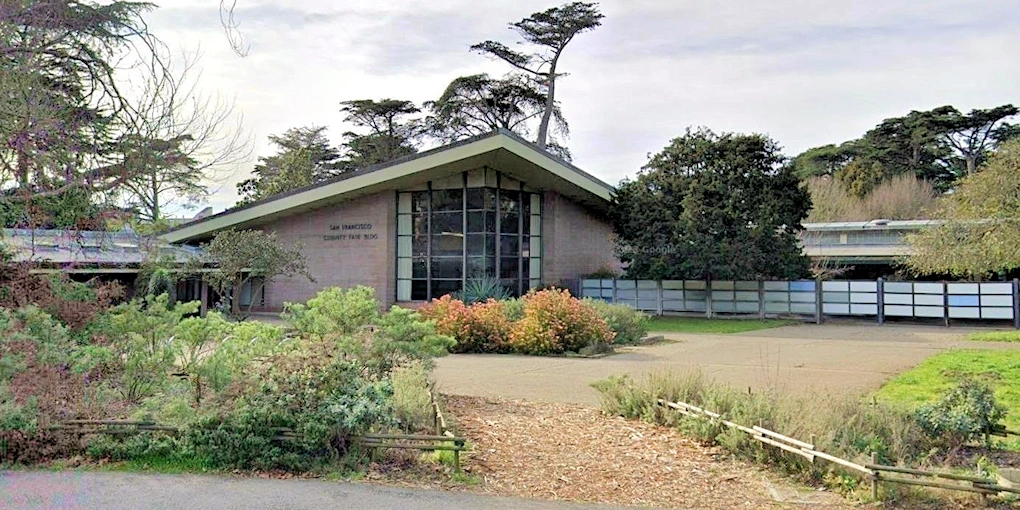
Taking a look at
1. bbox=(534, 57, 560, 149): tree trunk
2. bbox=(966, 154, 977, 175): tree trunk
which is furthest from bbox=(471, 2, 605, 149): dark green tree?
bbox=(966, 154, 977, 175): tree trunk

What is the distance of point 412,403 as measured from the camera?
23.6ft

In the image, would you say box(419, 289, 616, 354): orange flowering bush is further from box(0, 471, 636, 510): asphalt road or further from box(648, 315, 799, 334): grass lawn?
box(0, 471, 636, 510): asphalt road

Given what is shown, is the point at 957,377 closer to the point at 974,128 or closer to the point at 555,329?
the point at 555,329

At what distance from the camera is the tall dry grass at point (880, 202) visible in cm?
4166

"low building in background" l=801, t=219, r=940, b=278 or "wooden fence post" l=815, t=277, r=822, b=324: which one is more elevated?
"low building in background" l=801, t=219, r=940, b=278

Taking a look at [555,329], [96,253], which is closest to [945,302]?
[555,329]

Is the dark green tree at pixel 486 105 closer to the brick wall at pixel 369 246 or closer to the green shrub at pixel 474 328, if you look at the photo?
the brick wall at pixel 369 246

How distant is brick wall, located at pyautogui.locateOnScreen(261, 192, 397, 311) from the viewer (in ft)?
84.8

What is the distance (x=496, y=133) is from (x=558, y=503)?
17866 millimetres

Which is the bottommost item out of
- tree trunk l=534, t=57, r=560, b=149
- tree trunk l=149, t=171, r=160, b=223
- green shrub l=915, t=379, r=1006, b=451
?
green shrub l=915, t=379, r=1006, b=451

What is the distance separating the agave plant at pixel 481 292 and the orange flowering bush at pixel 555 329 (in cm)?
787

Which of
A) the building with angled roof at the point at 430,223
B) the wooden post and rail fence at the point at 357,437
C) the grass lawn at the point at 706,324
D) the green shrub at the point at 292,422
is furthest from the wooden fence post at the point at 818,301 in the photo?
the green shrub at the point at 292,422

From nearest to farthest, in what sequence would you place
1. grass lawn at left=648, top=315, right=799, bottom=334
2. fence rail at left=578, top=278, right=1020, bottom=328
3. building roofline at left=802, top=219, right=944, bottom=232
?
grass lawn at left=648, top=315, right=799, bottom=334, fence rail at left=578, top=278, right=1020, bottom=328, building roofline at left=802, top=219, right=944, bottom=232

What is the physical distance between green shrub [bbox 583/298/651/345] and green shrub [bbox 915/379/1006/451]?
1018 centimetres
